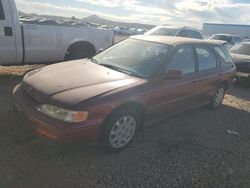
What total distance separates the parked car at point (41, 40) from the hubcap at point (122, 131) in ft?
13.2

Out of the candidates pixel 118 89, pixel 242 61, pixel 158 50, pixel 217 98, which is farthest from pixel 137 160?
pixel 242 61

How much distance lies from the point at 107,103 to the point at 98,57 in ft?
5.85

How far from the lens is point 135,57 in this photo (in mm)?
4750

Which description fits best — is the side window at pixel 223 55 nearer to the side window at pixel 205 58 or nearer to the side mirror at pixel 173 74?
the side window at pixel 205 58

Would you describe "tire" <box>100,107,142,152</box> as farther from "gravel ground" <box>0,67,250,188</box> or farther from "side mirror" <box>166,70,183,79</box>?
"side mirror" <box>166,70,183,79</box>

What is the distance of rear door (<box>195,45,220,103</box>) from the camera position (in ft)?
17.6

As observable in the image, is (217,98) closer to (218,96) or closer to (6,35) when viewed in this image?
(218,96)

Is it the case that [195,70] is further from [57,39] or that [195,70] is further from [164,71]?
[57,39]

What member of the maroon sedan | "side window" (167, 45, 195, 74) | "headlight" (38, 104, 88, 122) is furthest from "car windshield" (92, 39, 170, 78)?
"headlight" (38, 104, 88, 122)

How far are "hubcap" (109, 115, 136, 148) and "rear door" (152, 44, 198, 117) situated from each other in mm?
584

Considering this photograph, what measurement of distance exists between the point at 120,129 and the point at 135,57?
4.40ft

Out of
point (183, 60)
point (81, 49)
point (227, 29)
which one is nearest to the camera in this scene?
point (183, 60)

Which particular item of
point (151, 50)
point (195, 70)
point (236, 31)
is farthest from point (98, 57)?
point (236, 31)

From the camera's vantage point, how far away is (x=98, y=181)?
3465 mm
